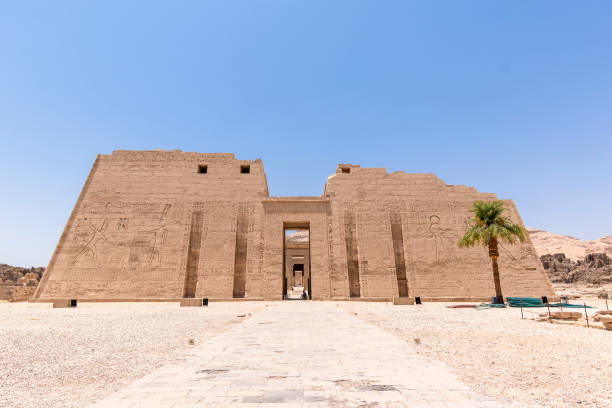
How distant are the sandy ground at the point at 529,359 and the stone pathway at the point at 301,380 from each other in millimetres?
486

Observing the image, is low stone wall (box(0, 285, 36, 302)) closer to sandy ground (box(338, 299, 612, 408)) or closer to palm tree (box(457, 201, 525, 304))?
sandy ground (box(338, 299, 612, 408))

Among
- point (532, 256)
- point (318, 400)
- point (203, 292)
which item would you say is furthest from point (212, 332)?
point (532, 256)

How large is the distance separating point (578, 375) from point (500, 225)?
1669 centimetres

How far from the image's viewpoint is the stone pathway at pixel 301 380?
3416 millimetres

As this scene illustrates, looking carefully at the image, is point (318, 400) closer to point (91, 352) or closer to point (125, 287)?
point (91, 352)

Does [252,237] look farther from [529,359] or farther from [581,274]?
[581,274]

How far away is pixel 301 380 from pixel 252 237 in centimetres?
2139

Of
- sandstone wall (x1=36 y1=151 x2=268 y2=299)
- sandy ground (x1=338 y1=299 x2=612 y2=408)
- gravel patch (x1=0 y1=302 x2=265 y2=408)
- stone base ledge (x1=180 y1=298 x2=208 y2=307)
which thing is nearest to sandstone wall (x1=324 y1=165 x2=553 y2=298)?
sandstone wall (x1=36 y1=151 x2=268 y2=299)

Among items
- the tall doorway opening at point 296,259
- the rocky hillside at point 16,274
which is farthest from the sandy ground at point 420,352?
the rocky hillside at point 16,274

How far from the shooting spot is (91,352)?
6.30 meters

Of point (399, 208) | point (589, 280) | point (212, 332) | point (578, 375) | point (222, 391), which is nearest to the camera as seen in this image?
point (222, 391)

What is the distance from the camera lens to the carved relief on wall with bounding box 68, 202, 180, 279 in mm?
24062

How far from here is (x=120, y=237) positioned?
81.8 feet

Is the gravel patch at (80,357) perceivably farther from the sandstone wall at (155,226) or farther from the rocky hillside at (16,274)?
the rocky hillside at (16,274)
